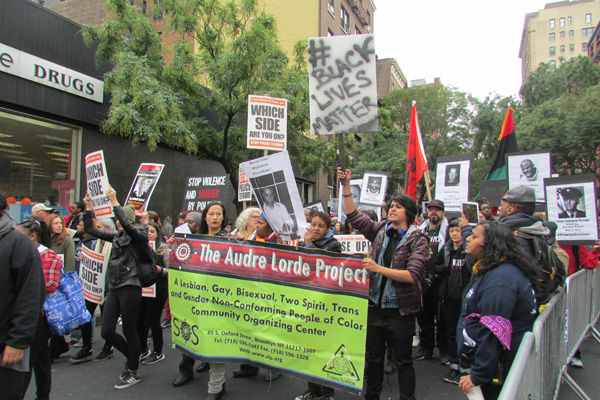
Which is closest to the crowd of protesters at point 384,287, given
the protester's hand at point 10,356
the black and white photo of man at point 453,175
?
the protester's hand at point 10,356

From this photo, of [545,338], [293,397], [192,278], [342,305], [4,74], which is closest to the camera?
[545,338]

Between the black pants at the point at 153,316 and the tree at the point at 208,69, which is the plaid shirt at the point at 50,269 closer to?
the black pants at the point at 153,316

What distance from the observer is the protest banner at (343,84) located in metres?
4.07

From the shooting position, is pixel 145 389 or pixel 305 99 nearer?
pixel 145 389

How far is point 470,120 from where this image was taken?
114 ft

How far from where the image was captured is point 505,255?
8.23 feet

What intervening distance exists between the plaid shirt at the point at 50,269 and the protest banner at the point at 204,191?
13.2 ft

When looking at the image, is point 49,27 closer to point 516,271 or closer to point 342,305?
point 342,305

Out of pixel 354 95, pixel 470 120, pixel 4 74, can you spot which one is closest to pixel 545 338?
pixel 354 95

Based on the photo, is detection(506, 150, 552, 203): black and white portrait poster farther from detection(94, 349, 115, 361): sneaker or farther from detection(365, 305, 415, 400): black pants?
detection(94, 349, 115, 361): sneaker

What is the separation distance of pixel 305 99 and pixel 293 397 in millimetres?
11189

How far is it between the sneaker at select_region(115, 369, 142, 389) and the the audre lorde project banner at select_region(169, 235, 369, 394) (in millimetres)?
870

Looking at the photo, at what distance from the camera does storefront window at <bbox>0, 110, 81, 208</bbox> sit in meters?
9.69

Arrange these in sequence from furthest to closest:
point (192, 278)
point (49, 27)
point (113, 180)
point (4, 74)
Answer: point (113, 180) → point (49, 27) → point (4, 74) → point (192, 278)
